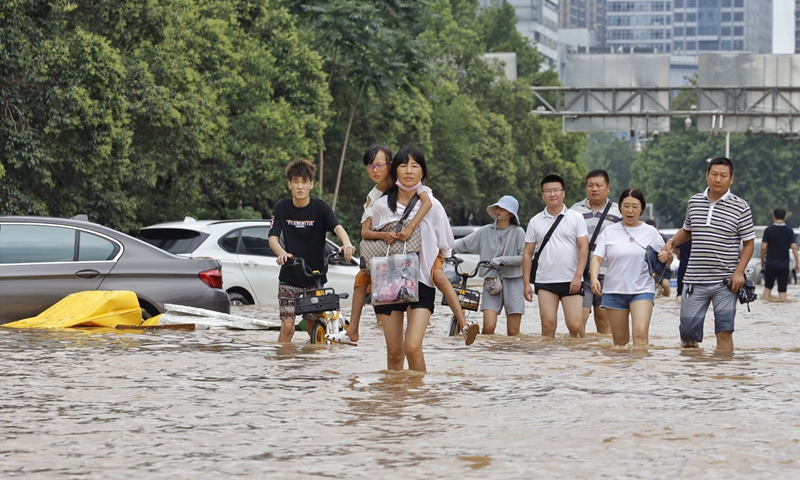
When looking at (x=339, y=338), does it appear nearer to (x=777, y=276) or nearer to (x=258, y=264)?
(x=258, y=264)

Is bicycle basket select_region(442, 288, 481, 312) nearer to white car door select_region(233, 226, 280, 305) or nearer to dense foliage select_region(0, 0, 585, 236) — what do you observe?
white car door select_region(233, 226, 280, 305)

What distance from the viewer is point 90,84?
2516 cm

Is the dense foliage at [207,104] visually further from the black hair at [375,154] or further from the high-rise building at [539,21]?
the high-rise building at [539,21]

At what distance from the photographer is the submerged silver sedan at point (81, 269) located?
13.7 m

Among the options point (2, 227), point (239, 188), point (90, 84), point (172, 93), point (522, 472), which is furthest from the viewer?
point (239, 188)

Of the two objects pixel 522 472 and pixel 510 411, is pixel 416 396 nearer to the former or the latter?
pixel 510 411

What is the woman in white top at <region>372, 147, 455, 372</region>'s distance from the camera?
30.1 feet

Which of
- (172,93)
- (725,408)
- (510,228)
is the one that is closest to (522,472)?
(725,408)

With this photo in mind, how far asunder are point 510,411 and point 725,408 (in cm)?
123

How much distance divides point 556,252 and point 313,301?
2.60 metres

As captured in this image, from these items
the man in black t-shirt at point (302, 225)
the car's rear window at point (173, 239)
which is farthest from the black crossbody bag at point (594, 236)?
the car's rear window at point (173, 239)

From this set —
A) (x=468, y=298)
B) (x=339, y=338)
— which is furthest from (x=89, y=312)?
(x=468, y=298)

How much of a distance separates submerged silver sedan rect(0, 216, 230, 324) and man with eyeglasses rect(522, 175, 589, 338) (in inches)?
123

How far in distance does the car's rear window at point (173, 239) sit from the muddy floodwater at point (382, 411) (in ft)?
17.2
